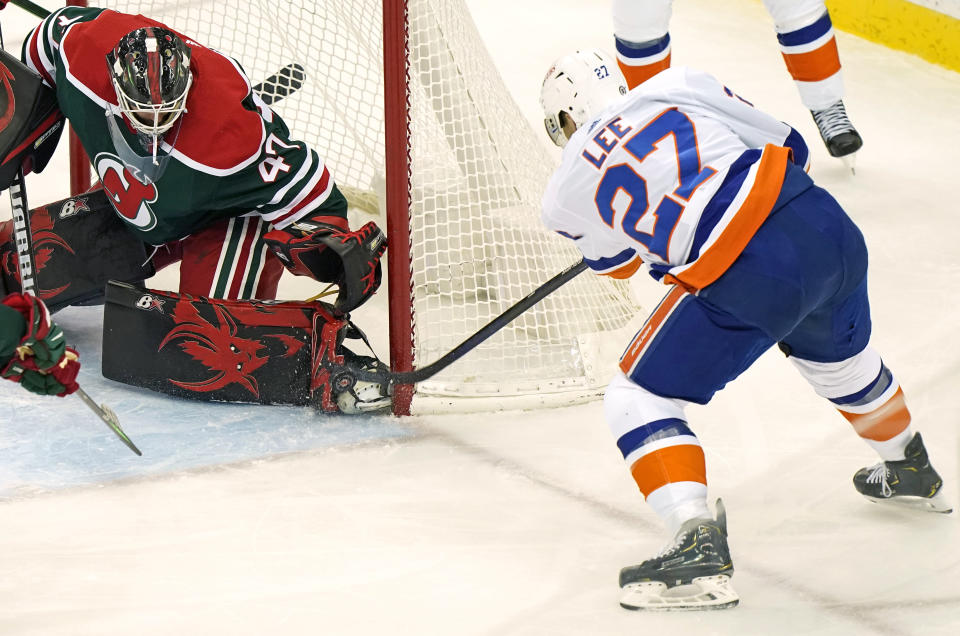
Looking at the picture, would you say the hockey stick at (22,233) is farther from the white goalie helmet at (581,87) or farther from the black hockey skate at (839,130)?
the black hockey skate at (839,130)

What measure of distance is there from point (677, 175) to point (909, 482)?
0.76 meters

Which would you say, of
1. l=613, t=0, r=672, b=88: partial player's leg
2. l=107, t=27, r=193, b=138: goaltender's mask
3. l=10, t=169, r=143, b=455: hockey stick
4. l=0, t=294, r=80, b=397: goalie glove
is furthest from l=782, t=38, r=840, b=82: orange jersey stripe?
l=0, t=294, r=80, b=397: goalie glove

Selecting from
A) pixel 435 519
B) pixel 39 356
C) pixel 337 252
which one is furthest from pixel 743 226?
pixel 39 356

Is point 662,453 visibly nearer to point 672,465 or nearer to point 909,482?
point 672,465

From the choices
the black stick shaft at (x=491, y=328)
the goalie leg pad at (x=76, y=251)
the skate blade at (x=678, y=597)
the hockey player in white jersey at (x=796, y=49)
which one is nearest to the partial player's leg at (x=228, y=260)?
the goalie leg pad at (x=76, y=251)

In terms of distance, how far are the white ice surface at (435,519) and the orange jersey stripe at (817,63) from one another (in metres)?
0.86

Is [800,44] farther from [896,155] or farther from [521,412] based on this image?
[521,412]

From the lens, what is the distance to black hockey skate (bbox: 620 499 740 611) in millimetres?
1890

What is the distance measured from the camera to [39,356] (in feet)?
6.77

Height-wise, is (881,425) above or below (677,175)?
below

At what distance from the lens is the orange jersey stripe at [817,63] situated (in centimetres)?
360

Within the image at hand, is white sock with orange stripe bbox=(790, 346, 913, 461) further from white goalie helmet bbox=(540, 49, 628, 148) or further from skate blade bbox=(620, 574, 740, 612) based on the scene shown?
white goalie helmet bbox=(540, 49, 628, 148)

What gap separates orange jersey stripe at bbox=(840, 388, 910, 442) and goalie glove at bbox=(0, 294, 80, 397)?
1.31 meters

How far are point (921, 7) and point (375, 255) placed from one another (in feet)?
9.80
